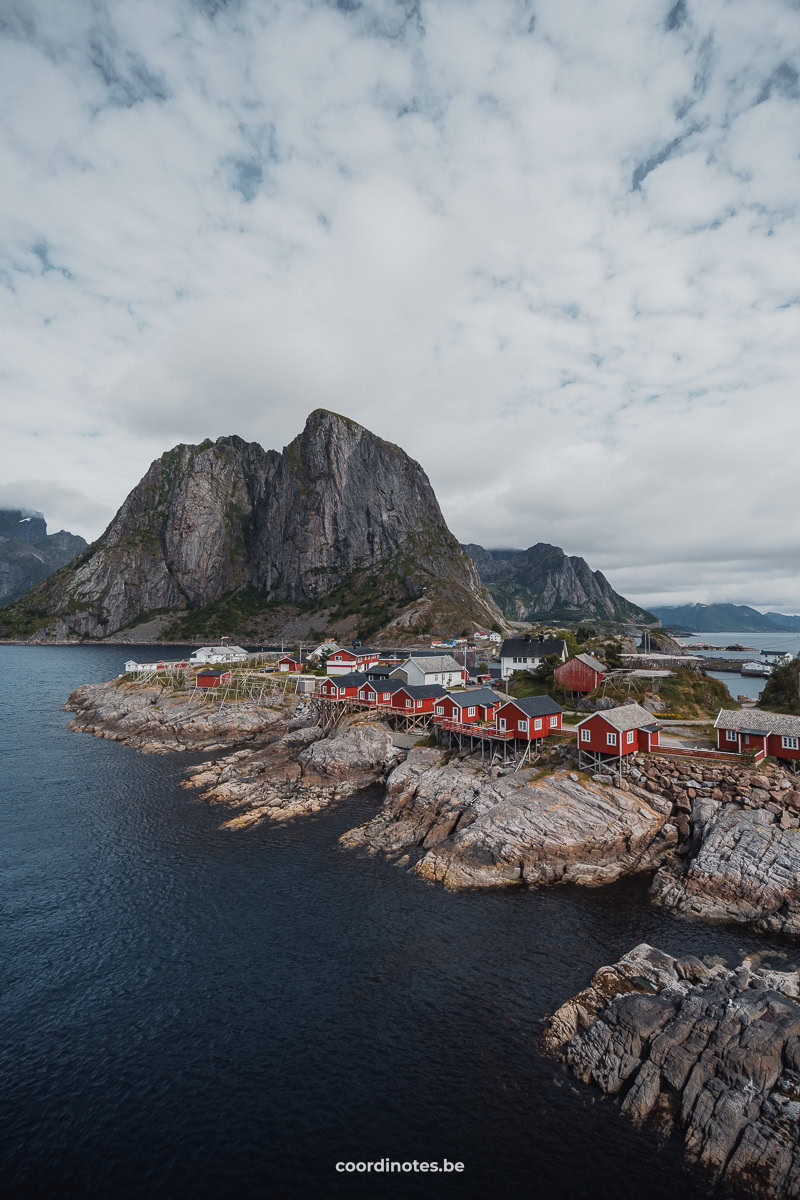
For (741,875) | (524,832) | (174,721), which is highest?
(524,832)

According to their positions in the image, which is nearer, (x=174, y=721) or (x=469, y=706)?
(x=469, y=706)

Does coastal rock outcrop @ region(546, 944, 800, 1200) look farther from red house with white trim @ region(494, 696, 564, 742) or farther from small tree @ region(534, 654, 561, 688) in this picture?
small tree @ region(534, 654, 561, 688)

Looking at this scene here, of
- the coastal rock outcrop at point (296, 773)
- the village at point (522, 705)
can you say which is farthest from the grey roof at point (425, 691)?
the coastal rock outcrop at point (296, 773)

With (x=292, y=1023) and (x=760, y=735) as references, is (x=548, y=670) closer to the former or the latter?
(x=760, y=735)

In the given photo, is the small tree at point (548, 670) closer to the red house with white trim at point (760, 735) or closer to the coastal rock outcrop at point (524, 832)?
the red house with white trim at point (760, 735)

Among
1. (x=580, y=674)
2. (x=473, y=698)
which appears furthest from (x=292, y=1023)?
(x=580, y=674)

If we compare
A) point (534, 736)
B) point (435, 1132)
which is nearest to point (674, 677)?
point (534, 736)

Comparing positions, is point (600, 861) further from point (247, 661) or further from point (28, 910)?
point (247, 661)
